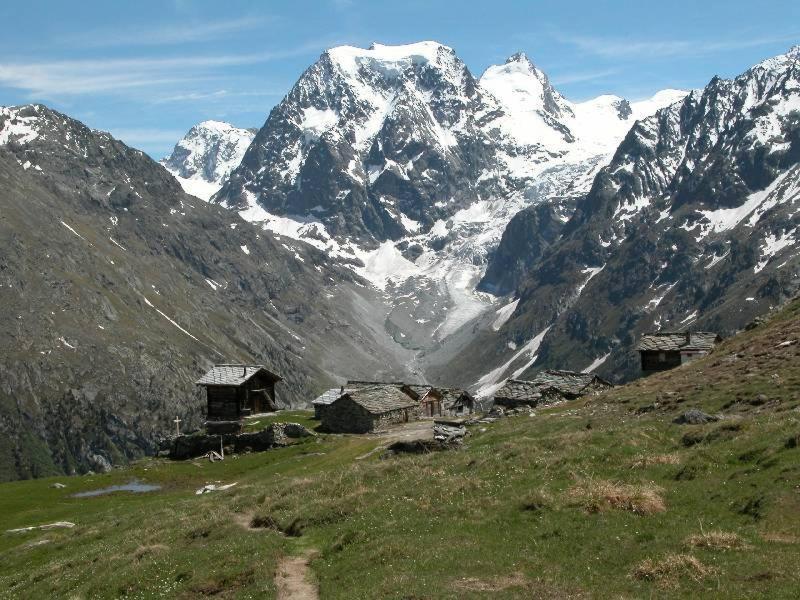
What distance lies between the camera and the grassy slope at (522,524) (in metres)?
23.4

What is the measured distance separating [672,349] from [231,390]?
157 ft

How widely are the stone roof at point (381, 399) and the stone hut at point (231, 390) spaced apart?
411 inches

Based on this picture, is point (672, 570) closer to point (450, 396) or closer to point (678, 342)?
point (678, 342)

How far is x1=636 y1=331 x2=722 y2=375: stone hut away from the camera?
298 ft

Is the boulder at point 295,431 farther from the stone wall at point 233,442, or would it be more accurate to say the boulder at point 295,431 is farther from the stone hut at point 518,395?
the stone hut at point 518,395

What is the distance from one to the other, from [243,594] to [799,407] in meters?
26.4

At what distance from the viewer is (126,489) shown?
6594 centimetres

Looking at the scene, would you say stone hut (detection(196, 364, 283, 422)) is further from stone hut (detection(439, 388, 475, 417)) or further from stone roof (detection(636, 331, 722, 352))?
stone roof (detection(636, 331, 722, 352))

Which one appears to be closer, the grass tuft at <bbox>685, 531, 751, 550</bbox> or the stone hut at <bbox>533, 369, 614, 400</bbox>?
the grass tuft at <bbox>685, 531, 751, 550</bbox>

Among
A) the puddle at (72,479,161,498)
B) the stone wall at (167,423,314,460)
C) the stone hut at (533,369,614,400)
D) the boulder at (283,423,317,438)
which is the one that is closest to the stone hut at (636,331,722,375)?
the stone hut at (533,369,614,400)

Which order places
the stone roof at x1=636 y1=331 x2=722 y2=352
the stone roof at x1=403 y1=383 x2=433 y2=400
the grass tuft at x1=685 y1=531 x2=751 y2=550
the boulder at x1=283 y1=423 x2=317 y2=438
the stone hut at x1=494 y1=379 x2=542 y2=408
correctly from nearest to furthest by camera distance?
the grass tuft at x1=685 y1=531 x2=751 y2=550 < the boulder at x1=283 y1=423 x2=317 y2=438 < the stone hut at x1=494 y1=379 x2=542 y2=408 < the stone roof at x1=636 y1=331 x2=722 y2=352 < the stone roof at x1=403 y1=383 x2=433 y2=400

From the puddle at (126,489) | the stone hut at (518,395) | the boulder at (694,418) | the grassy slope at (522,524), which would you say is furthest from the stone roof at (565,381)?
the boulder at (694,418)

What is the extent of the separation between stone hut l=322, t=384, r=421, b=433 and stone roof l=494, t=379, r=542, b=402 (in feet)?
37.2

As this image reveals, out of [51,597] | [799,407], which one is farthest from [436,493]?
[799,407]
